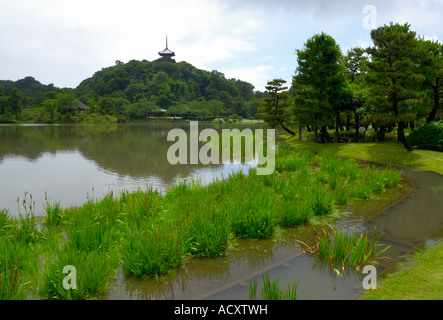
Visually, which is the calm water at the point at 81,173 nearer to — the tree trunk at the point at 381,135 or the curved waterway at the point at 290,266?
the curved waterway at the point at 290,266

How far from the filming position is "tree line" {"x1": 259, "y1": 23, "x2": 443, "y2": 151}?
18.3 m

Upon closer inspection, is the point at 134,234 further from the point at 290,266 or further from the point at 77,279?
the point at 290,266

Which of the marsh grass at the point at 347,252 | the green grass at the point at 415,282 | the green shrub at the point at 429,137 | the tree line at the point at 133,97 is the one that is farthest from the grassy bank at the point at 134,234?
the tree line at the point at 133,97

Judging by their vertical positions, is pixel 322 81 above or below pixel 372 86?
above

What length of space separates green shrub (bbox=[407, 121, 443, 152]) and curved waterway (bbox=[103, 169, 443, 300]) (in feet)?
41.2

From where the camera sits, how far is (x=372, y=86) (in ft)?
63.5

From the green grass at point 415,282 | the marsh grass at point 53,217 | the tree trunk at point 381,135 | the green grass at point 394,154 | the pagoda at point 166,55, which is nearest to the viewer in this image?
the green grass at point 415,282

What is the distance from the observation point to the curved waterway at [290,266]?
458 centimetres

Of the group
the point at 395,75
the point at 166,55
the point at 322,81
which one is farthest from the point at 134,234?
the point at 166,55

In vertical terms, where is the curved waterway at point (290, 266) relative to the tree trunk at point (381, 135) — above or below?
below

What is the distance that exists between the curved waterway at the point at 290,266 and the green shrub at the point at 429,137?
1256 centimetres

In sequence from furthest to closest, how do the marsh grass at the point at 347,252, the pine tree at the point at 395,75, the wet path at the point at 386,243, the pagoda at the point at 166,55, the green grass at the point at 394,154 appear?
the pagoda at the point at 166,55 → the pine tree at the point at 395,75 → the green grass at the point at 394,154 → the marsh grass at the point at 347,252 → the wet path at the point at 386,243

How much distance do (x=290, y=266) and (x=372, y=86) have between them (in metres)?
18.2

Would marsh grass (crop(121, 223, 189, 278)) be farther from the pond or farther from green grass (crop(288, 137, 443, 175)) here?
green grass (crop(288, 137, 443, 175))
